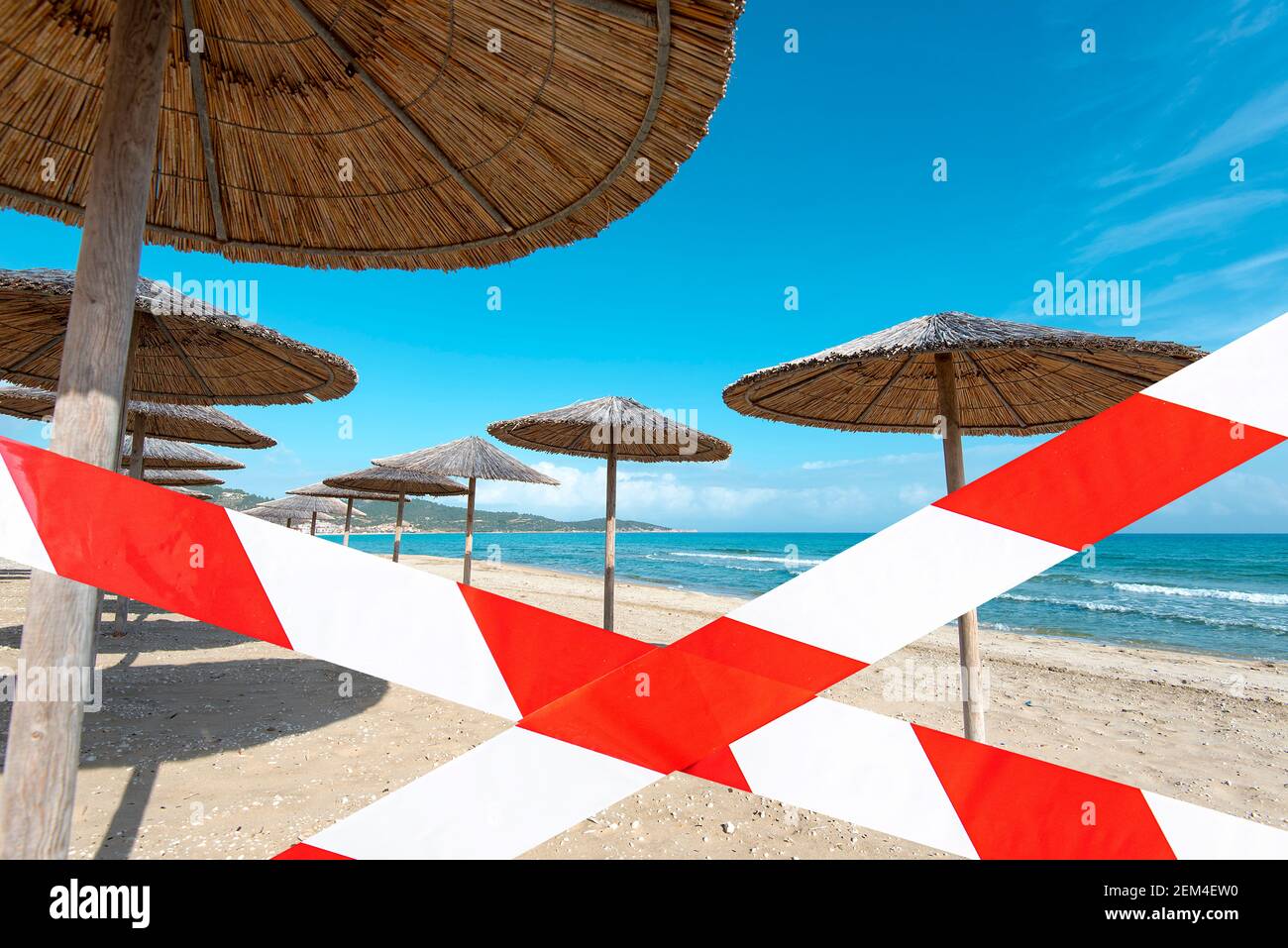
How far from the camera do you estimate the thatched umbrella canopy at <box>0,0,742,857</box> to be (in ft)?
4.60

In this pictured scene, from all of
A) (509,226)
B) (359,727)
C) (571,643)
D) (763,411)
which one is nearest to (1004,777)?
(571,643)

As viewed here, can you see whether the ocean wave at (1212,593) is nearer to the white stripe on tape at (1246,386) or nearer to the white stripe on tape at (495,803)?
the white stripe on tape at (1246,386)

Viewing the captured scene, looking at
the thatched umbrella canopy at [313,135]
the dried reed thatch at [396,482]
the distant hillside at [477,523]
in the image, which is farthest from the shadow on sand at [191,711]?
the distant hillside at [477,523]

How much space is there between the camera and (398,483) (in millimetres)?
15453

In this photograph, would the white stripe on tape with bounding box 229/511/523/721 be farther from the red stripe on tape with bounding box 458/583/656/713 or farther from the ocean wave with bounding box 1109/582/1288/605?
the ocean wave with bounding box 1109/582/1288/605

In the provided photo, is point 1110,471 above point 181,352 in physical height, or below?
below

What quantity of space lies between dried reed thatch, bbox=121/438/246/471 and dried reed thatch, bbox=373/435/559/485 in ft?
11.7

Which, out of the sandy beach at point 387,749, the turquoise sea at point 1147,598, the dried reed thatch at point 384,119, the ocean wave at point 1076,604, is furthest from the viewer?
the ocean wave at point 1076,604

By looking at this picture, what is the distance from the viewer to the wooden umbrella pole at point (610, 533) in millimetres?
7688

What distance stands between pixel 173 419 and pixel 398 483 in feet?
22.4

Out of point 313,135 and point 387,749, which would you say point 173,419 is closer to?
point 387,749

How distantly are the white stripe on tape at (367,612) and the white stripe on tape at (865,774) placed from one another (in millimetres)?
456

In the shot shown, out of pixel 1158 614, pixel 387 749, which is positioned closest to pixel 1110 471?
pixel 387 749

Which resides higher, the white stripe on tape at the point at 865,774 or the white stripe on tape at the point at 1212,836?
the white stripe on tape at the point at 865,774
